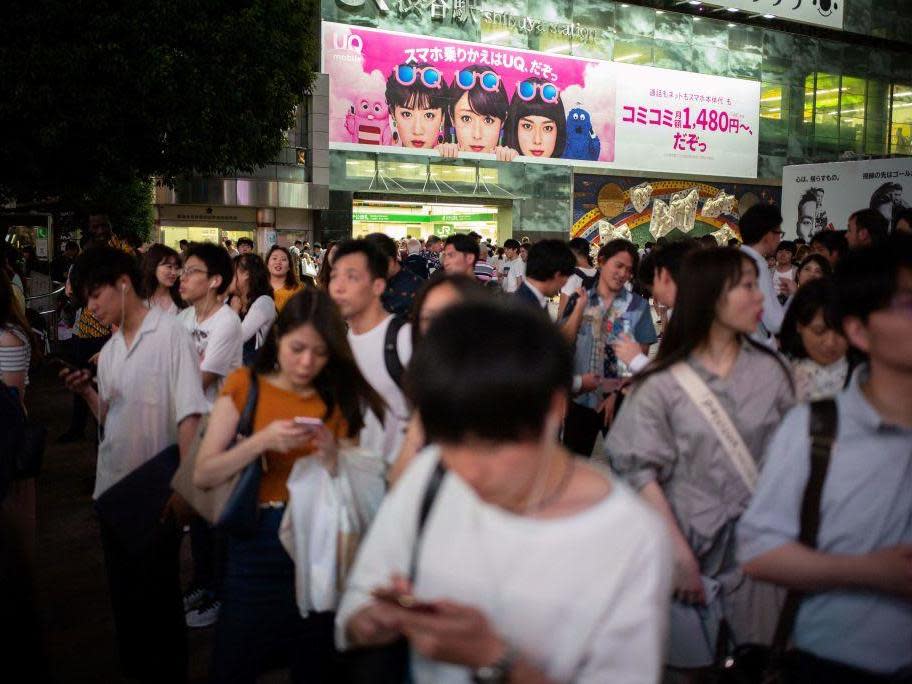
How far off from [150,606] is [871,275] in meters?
2.78

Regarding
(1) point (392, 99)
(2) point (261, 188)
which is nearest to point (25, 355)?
(2) point (261, 188)

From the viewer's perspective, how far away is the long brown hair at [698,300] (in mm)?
2633

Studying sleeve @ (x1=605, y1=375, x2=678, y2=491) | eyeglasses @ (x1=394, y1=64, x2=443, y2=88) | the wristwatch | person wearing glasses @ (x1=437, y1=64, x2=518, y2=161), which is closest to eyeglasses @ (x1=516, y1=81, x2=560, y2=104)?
person wearing glasses @ (x1=437, y1=64, x2=518, y2=161)

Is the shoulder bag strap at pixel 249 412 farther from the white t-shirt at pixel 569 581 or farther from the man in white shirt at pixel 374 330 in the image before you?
the white t-shirt at pixel 569 581

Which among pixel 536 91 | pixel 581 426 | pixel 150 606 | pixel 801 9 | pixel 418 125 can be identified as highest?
pixel 801 9

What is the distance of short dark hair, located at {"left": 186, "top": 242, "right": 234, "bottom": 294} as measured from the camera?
459cm

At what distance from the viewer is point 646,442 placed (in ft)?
8.35

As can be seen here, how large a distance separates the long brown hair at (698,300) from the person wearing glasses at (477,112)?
79.2 feet

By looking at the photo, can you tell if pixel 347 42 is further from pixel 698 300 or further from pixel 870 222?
pixel 698 300

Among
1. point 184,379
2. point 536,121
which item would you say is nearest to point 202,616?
point 184,379

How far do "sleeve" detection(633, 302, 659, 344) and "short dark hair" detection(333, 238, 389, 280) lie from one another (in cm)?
205

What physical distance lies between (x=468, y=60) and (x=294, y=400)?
25.9m

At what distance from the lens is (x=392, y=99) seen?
2566 centimetres

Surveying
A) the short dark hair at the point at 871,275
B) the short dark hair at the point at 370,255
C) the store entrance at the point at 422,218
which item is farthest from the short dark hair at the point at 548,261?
the store entrance at the point at 422,218
